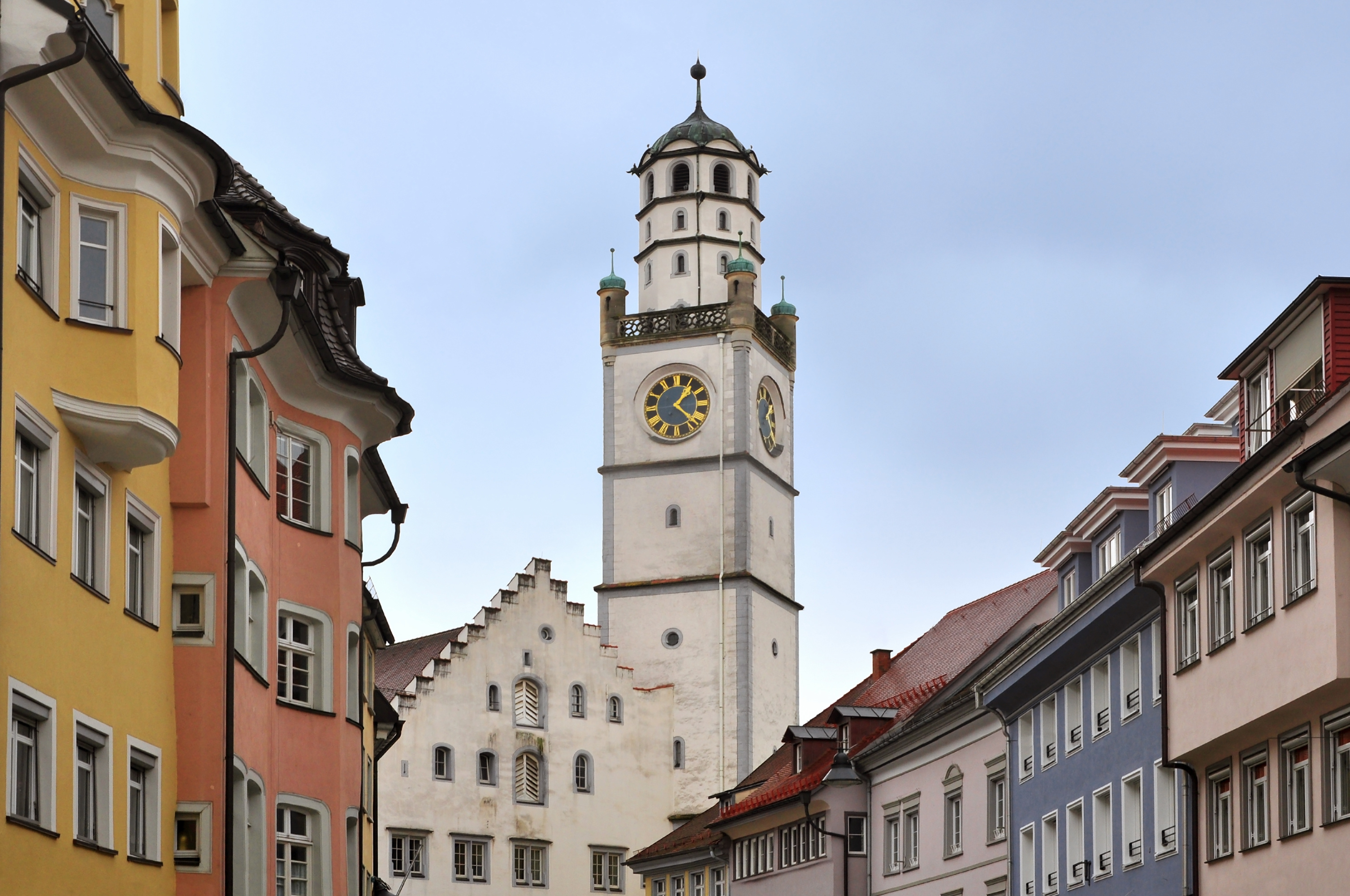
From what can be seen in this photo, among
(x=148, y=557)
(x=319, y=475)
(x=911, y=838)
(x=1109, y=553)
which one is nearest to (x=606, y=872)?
(x=911, y=838)

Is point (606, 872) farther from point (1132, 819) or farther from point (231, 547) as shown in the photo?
point (231, 547)

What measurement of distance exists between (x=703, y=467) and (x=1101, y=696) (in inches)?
2065

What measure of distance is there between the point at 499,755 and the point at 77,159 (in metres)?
62.2

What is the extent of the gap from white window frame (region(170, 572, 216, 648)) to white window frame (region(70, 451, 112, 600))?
7.94 feet

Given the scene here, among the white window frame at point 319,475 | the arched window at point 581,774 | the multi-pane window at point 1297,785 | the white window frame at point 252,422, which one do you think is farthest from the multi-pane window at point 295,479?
the arched window at point 581,774

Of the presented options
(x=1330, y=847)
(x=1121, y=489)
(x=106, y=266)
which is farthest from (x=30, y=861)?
(x=1121, y=489)

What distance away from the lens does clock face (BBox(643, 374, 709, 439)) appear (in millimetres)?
88562

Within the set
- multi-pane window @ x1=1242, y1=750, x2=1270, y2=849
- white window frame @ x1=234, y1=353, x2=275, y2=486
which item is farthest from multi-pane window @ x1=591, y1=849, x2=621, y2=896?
white window frame @ x1=234, y1=353, x2=275, y2=486

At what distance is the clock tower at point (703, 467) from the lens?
84.7 metres

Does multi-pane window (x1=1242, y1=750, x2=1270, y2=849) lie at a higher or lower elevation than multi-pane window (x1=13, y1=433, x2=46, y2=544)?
lower

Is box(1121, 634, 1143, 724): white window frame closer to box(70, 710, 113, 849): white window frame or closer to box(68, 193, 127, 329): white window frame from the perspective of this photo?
box(70, 710, 113, 849): white window frame

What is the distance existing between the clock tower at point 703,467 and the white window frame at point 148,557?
62.8 m

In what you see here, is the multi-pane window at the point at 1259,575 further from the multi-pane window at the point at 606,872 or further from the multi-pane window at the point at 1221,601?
the multi-pane window at the point at 606,872

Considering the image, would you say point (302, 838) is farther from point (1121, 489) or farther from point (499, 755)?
point (499, 755)
